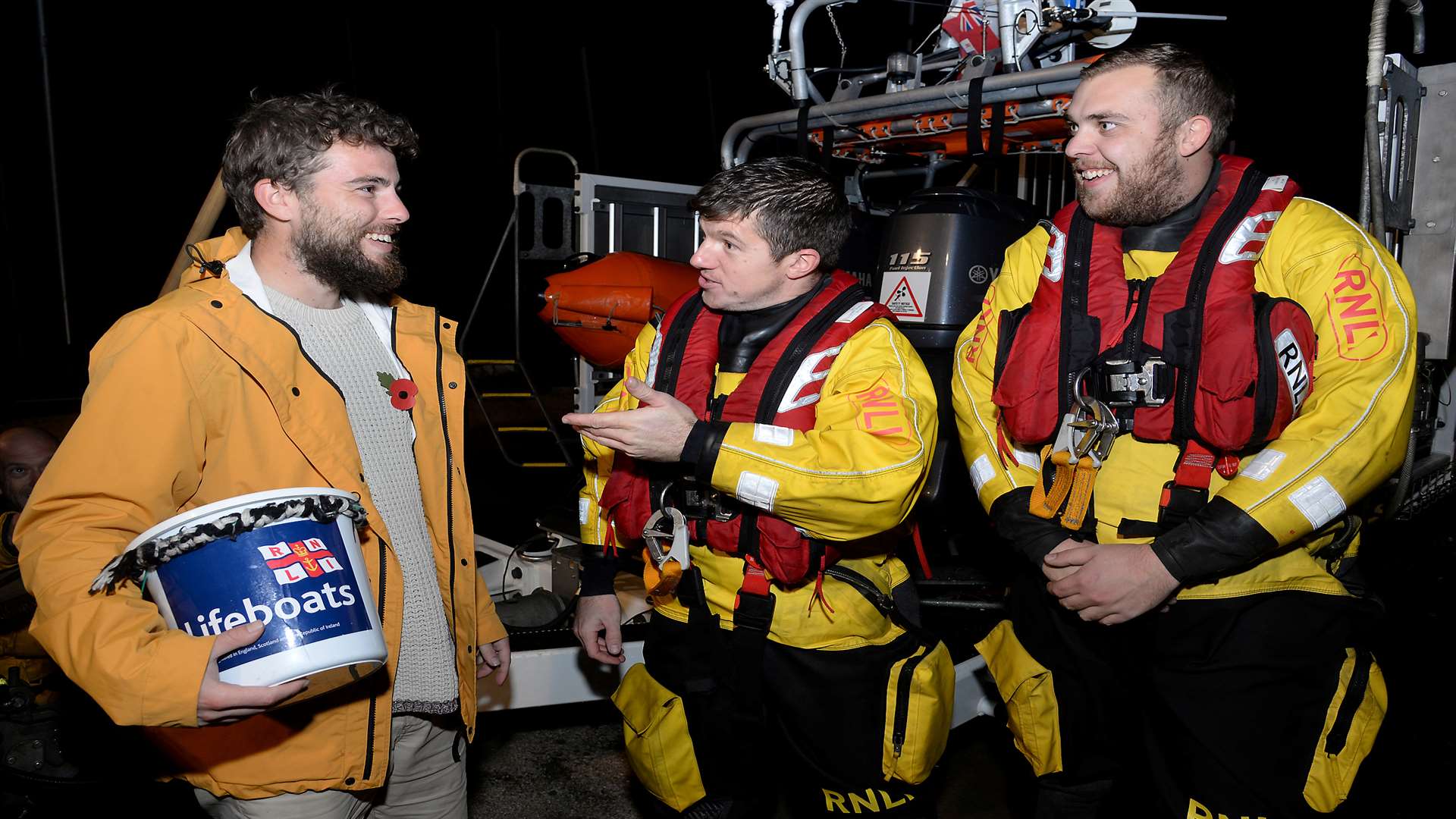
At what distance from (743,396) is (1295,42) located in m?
7.22

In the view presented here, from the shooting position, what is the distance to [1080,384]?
78.2 inches

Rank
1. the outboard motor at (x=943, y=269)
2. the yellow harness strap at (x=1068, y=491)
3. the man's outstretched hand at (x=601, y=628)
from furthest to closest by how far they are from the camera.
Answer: the outboard motor at (x=943, y=269), the man's outstretched hand at (x=601, y=628), the yellow harness strap at (x=1068, y=491)

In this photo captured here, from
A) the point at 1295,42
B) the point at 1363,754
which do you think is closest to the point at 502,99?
the point at 1295,42

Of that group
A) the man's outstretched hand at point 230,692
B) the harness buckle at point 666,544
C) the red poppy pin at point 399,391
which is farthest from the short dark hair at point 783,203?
the man's outstretched hand at point 230,692

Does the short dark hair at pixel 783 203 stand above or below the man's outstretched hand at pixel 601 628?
above

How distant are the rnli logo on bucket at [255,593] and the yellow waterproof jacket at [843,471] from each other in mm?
762

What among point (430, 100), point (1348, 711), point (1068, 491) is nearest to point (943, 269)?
point (1068, 491)

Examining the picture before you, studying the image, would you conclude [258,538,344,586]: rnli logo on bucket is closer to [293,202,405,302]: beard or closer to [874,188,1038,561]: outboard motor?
[293,202,405,302]: beard

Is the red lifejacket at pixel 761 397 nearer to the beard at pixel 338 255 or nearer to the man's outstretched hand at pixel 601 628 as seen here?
the man's outstretched hand at pixel 601 628

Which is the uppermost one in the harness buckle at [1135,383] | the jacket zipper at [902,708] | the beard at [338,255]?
the beard at [338,255]

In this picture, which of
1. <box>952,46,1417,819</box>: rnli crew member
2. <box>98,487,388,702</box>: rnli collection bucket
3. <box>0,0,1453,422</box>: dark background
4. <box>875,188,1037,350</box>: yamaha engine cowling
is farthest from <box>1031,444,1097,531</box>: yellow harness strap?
<box>0,0,1453,422</box>: dark background

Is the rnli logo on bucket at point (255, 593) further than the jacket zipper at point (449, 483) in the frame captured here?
No

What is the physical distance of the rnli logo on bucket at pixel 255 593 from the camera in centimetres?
139

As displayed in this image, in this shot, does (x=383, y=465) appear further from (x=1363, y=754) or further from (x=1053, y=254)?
(x=1363, y=754)
